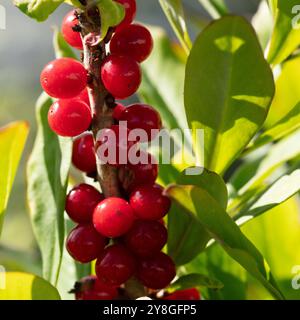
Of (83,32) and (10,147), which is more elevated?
→ (83,32)

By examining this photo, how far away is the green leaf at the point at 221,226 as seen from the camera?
0.69 m

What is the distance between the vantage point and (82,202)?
2.65 ft

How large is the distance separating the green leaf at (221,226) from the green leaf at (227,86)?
0.41ft

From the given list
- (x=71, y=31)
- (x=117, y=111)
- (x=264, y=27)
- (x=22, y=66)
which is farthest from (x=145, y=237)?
(x=22, y=66)

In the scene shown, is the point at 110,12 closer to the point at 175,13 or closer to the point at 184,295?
the point at 175,13

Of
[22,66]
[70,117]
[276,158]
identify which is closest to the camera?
[70,117]

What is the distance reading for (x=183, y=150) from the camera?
41.0 inches

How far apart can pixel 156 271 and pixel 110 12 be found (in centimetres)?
29

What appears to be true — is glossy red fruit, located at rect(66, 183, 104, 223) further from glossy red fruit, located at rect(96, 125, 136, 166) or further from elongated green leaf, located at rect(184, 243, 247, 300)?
elongated green leaf, located at rect(184, 243, 247, 300)

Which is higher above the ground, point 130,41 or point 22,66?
point 130,41

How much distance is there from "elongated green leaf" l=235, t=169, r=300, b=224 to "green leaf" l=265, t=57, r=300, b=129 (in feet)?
1.19
